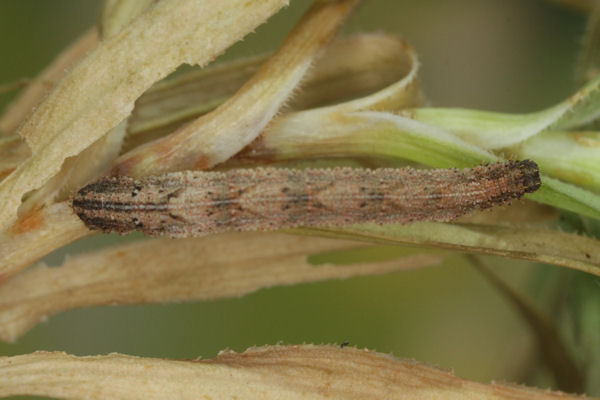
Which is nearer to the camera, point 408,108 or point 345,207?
point 345,207

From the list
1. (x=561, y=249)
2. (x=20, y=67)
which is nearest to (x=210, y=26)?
(x=561, y=249)

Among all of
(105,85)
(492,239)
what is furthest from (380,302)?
(105,85)

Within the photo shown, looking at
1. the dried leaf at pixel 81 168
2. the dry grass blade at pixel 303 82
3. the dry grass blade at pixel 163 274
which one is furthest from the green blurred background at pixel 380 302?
the dried leaf at pixel 81 168

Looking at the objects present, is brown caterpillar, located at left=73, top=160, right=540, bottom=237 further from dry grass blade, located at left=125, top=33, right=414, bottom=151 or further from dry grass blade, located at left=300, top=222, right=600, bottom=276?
dry grass blade, located at left=125, top=33, right=414, bottom=151

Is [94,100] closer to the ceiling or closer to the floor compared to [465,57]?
closer to the ceiling

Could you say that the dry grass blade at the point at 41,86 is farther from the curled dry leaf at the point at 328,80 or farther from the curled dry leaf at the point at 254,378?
the curled dry leaf at the point at 254,378

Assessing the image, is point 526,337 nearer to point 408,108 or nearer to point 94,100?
point 408,108
